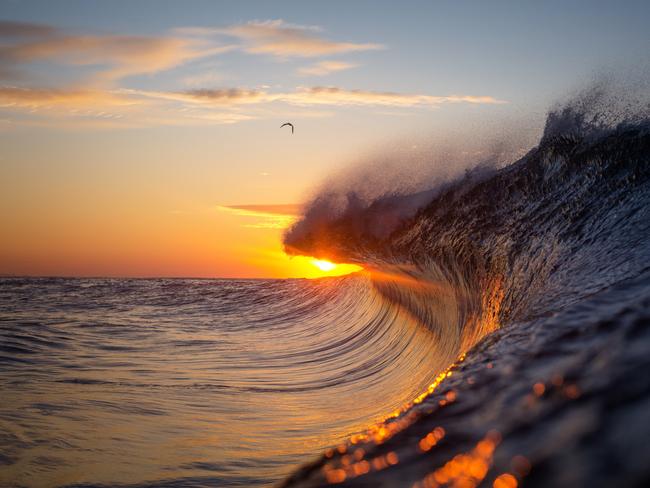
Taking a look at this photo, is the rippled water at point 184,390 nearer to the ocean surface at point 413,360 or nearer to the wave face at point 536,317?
the ocean surface at point 413,360

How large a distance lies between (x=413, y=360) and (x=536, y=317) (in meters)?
4.78

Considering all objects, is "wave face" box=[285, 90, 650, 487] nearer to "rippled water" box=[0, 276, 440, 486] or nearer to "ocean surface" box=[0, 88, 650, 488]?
"ocean surface" box=[0, 88, 650, 488]

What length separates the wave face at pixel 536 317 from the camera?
0.51 metres

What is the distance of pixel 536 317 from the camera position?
110 centimetres

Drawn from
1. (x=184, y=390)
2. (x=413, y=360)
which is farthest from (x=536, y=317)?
(x=413, y=360)

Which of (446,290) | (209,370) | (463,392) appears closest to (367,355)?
(446,290)

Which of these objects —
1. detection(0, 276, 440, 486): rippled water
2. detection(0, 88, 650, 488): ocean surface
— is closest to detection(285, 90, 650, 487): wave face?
detection(0, 88, 650, 488): ocean surface

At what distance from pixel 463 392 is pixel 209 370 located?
15.0 ft

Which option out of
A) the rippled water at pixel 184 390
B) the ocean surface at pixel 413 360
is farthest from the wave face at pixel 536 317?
the rippled water at pixel 184 390

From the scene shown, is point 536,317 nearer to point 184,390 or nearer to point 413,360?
point 184,390

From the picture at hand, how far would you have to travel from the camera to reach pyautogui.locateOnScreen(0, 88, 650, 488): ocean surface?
57cm

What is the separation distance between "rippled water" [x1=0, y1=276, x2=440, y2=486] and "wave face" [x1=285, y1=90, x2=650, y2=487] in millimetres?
923

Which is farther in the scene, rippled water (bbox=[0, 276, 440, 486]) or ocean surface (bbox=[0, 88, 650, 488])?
rippled water (bbox=[0, 276, 440, 486])

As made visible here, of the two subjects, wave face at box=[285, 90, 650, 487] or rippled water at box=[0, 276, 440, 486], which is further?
rippled water at box=[0, 276, 440, 486]
